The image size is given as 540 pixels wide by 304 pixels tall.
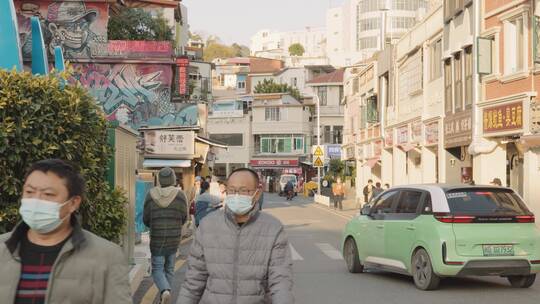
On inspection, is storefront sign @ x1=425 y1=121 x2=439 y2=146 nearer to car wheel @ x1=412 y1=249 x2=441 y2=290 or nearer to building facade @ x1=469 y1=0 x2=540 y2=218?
building facade @ x1=469 y1=0 x2=540 y2=218

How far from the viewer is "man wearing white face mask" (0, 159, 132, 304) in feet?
12.2

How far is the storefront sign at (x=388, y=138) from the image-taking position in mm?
40906

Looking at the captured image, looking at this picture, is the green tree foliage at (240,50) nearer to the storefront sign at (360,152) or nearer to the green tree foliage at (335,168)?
the green tree foliage at (335,168)

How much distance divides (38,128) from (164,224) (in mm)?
3060

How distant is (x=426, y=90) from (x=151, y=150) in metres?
11.5

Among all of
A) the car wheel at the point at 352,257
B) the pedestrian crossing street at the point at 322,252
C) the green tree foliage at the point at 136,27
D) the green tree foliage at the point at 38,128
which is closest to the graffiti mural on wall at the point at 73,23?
the green tree foliage at the point at 136,27

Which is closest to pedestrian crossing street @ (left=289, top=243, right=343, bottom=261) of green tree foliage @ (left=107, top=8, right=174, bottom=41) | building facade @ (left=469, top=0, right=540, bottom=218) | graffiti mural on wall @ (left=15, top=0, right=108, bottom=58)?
building facade @ (left=469, top=0, right=540, bottom=218)

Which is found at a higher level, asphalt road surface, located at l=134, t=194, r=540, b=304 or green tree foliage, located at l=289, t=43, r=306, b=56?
green tree foliage, located at l=289, t=43, r=306, b=56

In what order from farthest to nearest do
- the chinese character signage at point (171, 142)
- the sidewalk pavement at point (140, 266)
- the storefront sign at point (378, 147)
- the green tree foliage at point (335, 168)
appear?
the green tree foliage at point (335, 168)
the storefront sign at point (378, 147)
the chinese character signage at point (171, 142)
the sidewalk pavement at point (140, 266)

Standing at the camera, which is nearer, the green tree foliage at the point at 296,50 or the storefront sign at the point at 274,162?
the storefront sign at the point at 274,162

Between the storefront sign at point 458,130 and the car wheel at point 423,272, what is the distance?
49.7ft

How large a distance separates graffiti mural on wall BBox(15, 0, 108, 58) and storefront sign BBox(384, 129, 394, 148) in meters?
14.7

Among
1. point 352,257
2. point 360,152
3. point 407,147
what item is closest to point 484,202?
point 352,257

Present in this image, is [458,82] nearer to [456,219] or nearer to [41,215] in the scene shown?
[456,219]
